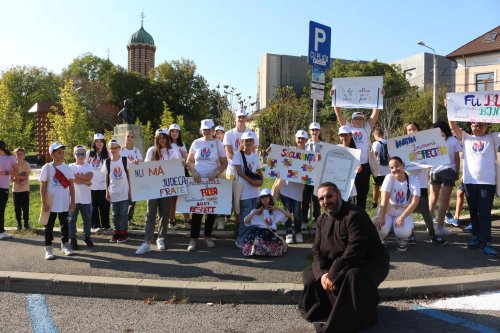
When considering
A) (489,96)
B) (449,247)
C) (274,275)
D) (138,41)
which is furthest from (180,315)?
(138,41)

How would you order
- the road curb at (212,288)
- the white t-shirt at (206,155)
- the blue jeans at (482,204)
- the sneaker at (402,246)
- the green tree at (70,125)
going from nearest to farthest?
the road curb at (212,288) → the blue jeans at (482,204) → the sneaker at (402,246) → the white t-shirt at (206,155) → the green tree at (70,125)

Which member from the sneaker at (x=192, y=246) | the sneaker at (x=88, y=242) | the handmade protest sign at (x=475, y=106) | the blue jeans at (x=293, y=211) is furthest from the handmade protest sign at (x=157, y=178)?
the handmade protest sign at (x=475, y=106)

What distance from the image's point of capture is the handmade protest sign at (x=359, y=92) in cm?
812

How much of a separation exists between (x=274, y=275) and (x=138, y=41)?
90168 millimetres

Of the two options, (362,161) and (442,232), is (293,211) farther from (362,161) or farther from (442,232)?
(442,232)

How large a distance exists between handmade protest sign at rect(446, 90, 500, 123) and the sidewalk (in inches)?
78.6

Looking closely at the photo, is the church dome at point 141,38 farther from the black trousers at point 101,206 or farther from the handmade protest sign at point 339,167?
the handmade protest sign at point 339,167

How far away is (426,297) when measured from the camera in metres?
5.21

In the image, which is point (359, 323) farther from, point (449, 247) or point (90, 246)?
point (90, 246)

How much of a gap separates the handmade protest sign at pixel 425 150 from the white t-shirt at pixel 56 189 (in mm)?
5525

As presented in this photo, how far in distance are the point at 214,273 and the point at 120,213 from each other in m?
2.58

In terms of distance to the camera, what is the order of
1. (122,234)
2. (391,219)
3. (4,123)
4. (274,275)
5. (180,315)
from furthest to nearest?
(4,123), (122,234), (391,219), (274,275), (180,315)

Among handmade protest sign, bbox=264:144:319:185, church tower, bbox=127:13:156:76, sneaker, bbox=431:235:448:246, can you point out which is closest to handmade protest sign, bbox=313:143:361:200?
handmade protest sign, bbox=264:144:319:185

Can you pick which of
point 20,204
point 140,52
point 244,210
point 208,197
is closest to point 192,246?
point 208,197
